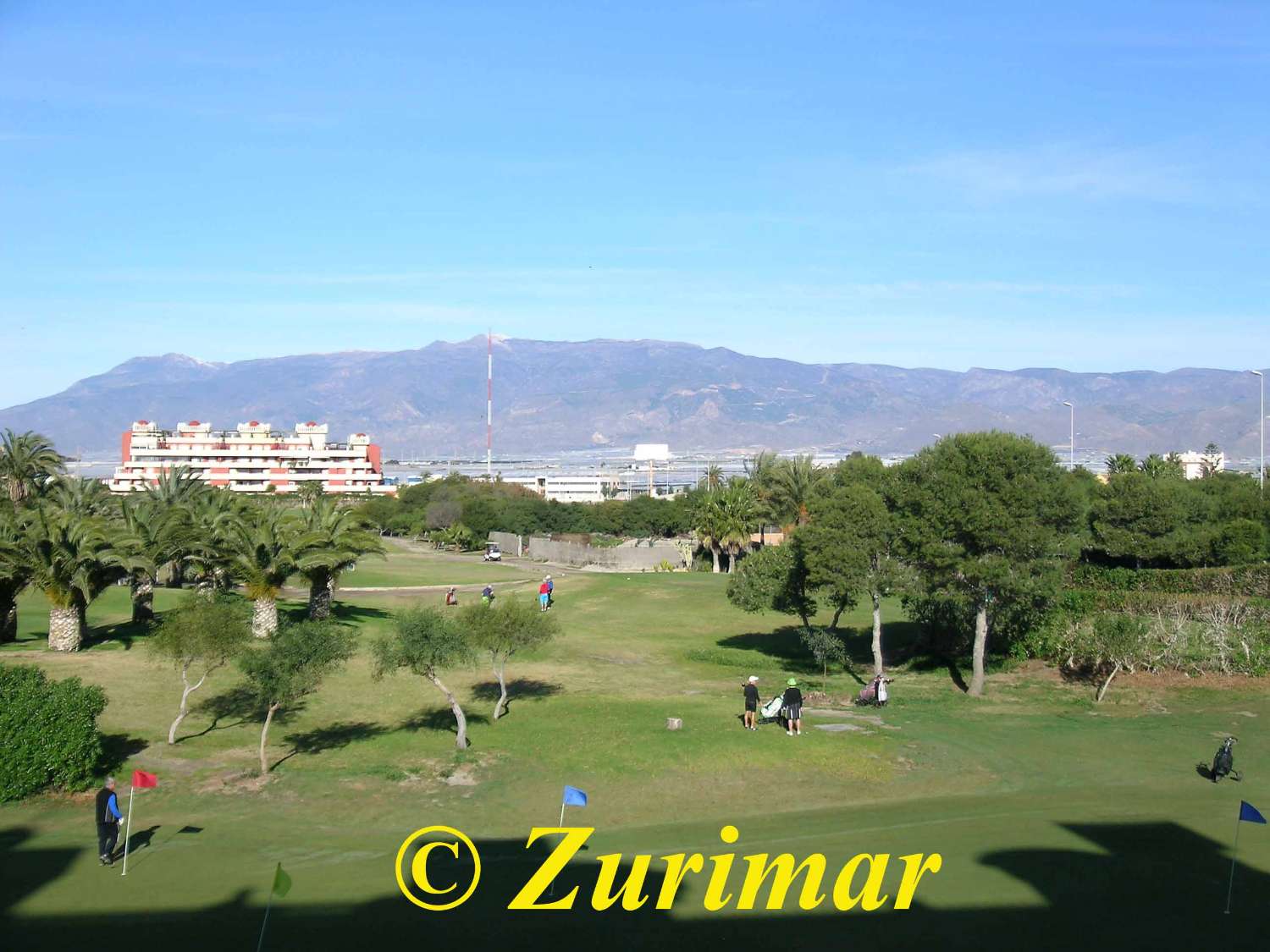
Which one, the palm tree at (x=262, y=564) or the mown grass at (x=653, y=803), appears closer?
the mown grass at (x=653, y=803)

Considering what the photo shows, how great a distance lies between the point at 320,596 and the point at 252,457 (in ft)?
517

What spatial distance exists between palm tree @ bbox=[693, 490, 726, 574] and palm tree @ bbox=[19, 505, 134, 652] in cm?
4760

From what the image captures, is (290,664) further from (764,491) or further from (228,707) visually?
(764,491)

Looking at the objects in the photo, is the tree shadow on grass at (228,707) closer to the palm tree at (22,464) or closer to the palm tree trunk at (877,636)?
the palm tree trunk at (877,636)

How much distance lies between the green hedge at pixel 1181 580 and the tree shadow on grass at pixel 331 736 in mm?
25675

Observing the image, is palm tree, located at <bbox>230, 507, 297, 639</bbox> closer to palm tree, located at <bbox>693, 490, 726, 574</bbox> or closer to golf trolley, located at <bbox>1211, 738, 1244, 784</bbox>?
golf trolley, located at <bbox>1211, 738, 1244, 784</bbox>

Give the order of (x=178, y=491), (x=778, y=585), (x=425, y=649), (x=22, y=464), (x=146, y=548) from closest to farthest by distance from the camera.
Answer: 1. (x=425, y=649)
2. (x=146, y=548)
3. (x=778, y=585)
4. (x=178, y=491)
5. (x=22, y=464)

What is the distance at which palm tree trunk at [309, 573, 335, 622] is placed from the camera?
125ft

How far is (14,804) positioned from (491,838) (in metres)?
8.77

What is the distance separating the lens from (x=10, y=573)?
30703 mm

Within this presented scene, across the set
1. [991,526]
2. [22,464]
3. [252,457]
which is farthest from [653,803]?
[252,457]

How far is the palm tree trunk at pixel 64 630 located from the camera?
31141 millimetres

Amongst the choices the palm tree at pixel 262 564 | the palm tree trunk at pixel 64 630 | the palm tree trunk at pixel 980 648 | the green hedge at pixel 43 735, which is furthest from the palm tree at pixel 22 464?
the palm tree trunk at pixel 980 648

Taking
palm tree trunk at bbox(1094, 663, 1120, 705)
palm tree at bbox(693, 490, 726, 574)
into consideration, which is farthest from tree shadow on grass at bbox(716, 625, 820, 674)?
palm tree at bbox(693, 490, 726, 574)
